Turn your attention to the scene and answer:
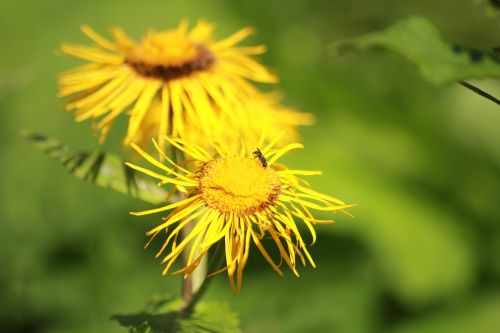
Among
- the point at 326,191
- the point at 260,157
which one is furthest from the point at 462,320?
the point at 260,157

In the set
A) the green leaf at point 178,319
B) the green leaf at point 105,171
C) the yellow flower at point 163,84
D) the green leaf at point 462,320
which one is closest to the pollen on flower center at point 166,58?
the yellow flower at point 163,84

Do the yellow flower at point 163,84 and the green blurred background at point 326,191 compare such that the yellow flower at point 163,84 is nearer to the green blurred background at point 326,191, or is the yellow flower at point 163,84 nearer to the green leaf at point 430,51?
the green leaf at point 430,51

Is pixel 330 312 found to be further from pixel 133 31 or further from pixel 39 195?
pixel 133 31

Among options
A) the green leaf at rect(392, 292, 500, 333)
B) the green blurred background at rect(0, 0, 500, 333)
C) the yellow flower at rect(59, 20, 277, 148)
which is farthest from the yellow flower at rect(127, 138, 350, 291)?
the green leaf at rect(392, 292, 500, 333)

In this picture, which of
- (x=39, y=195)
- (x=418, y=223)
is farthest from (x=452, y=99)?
(x=39, y=195)

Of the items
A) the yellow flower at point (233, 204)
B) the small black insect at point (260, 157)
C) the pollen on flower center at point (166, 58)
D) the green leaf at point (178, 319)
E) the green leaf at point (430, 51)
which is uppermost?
the pollen on flower center at point (166, 58)

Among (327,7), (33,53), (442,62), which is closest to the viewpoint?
(442,62)
